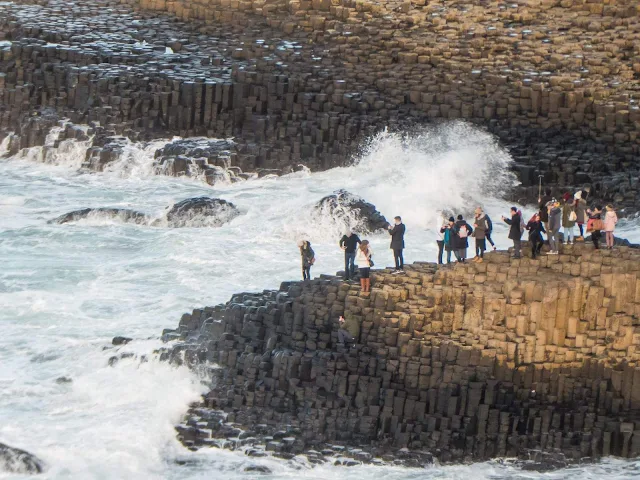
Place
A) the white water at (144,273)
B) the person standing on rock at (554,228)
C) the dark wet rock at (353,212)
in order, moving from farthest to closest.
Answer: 1. the dark wet rock at (353,212)
2. the person standing on rock at (554,228)
3. the white water at (144,273)

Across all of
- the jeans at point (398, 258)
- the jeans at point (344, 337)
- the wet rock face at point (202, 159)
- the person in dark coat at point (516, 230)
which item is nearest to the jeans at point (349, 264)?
the jeans at point (398, 258)

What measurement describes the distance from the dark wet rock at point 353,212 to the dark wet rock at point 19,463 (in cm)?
1367

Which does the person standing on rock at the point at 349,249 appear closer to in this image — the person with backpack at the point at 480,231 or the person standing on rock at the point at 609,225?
the person with backpack at the point at 480,231

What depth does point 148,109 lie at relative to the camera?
176 feet

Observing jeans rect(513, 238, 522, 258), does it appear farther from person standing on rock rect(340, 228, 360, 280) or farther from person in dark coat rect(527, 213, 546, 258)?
person standing on rock rect(340, 228, 360, 280)

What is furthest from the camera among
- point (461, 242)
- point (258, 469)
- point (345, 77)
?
point (345, 77)

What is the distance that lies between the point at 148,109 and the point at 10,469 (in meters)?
22.1

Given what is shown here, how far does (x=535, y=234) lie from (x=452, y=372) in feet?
13.0

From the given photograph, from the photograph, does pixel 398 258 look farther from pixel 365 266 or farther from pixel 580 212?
pixel 580 212

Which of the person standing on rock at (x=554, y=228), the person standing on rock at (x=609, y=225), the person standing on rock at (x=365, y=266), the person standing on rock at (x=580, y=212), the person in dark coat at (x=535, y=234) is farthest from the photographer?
the person standing on rock at (x=580, y=212)

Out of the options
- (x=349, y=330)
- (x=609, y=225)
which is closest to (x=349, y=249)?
(x=349, y=330)

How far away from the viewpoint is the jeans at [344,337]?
35.5 m

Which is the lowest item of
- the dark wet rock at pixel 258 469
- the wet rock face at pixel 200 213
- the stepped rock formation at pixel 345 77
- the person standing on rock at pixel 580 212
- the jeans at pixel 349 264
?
the dark wet rock at pixel 258 469

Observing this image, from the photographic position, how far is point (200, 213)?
4672 centimetres
